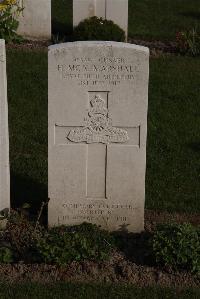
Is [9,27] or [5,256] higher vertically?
[9,27]

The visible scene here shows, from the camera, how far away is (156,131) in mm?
10641

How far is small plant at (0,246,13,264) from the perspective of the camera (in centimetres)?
680

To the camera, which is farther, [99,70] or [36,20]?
[36,20]

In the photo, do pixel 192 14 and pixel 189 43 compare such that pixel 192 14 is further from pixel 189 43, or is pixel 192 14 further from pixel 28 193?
pixel 28 193

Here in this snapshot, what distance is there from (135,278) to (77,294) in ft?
1.89

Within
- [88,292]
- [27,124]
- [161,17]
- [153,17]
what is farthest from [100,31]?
[88,292]

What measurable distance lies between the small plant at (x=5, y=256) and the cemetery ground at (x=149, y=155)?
0.23 feet

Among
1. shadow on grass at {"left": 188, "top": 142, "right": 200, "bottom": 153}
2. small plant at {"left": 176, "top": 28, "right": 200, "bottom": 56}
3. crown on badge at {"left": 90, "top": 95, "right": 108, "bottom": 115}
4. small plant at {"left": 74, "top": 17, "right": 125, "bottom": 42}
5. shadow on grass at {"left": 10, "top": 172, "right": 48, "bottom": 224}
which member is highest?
small plant at {"left": 74, "top": 17, "right": 125, "bottom": 42}

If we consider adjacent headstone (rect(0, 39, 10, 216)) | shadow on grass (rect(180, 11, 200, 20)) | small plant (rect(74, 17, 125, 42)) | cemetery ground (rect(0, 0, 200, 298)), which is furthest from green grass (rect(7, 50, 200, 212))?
shadow on grass (rect(180, 11, 200, 20))

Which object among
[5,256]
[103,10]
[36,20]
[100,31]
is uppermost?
[103,10]

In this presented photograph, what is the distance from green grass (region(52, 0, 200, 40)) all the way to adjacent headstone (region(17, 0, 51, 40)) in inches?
29.9

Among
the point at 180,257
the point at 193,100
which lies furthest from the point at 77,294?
the point at 193,100

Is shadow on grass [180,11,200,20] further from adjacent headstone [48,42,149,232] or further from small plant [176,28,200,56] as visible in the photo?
adjacent headstone [48,42,149,232]

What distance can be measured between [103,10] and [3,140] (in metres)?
8.51
